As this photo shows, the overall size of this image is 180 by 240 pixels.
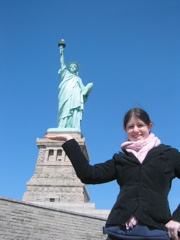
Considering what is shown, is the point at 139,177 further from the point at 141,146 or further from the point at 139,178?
the point at 141,146

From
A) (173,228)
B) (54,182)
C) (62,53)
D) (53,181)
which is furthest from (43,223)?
(62,53)

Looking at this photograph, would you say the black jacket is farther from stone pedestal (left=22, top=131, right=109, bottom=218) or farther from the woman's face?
stone pedestal (left=22, top=131, right=109, bottom=218)

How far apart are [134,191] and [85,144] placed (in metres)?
20.4

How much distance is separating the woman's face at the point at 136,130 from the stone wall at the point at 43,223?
10.1 metres

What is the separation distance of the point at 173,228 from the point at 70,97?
2363 cm

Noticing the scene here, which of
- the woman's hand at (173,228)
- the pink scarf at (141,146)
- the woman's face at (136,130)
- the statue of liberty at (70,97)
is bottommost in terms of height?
the woman's hand at (173,228)

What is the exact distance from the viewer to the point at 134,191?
1.86 m

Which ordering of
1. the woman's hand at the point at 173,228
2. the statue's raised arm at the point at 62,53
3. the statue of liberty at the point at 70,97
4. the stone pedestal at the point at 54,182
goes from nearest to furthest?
the woman's hand at the point at 173,228, the stone pedestal at the point at 54,182, the statue of liberty at the point at 70,97, the statue's raised arm at the point at 62,53

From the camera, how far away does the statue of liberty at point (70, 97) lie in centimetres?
2433

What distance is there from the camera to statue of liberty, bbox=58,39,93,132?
24.3 metres

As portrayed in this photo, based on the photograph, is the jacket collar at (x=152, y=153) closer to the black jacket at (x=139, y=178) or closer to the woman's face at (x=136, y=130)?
the black jacket at (x=139, y=178)

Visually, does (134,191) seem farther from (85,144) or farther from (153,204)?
(85,144)

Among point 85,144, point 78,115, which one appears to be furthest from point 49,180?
point 78,115

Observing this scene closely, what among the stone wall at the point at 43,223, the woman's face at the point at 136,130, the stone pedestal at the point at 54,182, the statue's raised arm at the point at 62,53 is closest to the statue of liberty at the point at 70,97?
the statue's raised arm at the point at 62,53
